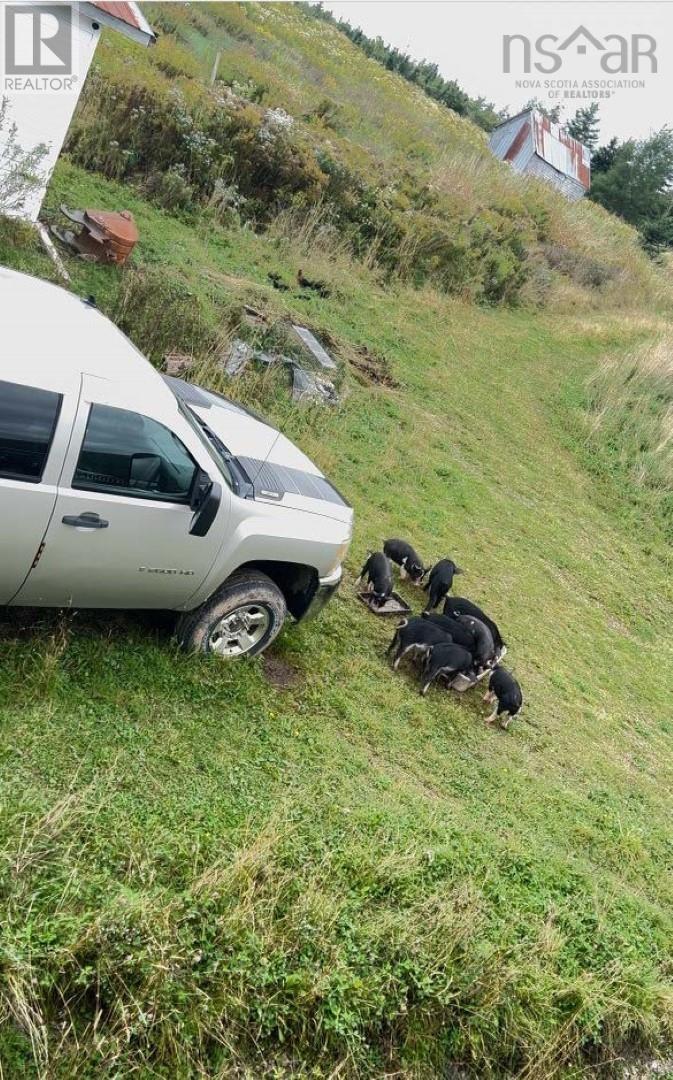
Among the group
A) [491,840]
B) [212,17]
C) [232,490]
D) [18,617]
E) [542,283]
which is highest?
[212,17]

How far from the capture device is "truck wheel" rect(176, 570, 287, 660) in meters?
5.22

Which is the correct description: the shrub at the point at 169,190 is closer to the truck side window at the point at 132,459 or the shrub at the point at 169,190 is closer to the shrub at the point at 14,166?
the shrub at the point at 14,166

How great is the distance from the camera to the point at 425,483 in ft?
35.5

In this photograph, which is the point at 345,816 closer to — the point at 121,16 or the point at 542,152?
the point at 121,16

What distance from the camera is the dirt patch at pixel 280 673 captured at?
571cm

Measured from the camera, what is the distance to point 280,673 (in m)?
5.84

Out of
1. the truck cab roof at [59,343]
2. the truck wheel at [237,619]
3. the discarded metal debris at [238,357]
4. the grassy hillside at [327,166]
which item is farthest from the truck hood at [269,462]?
the grassy hillside at [327,166]

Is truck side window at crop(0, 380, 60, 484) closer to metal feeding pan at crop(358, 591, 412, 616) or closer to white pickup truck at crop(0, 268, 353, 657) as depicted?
white pickup truck at crop(0, 268, 353, 657)

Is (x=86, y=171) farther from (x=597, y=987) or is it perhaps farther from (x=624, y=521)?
(x=597, y=987)

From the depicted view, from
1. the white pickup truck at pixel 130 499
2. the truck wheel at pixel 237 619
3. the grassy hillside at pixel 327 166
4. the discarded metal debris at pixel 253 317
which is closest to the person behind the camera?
the white pickup truck at pixel 130 499

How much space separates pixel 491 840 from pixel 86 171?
14.6 metres

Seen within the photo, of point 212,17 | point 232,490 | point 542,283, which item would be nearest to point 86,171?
point 232,490

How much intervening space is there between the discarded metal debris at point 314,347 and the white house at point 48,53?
4.65 m

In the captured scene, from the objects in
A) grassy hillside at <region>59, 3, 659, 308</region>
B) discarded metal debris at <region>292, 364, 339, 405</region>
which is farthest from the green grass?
grassy hillside at <region>59, 3, 659, 308</region>
